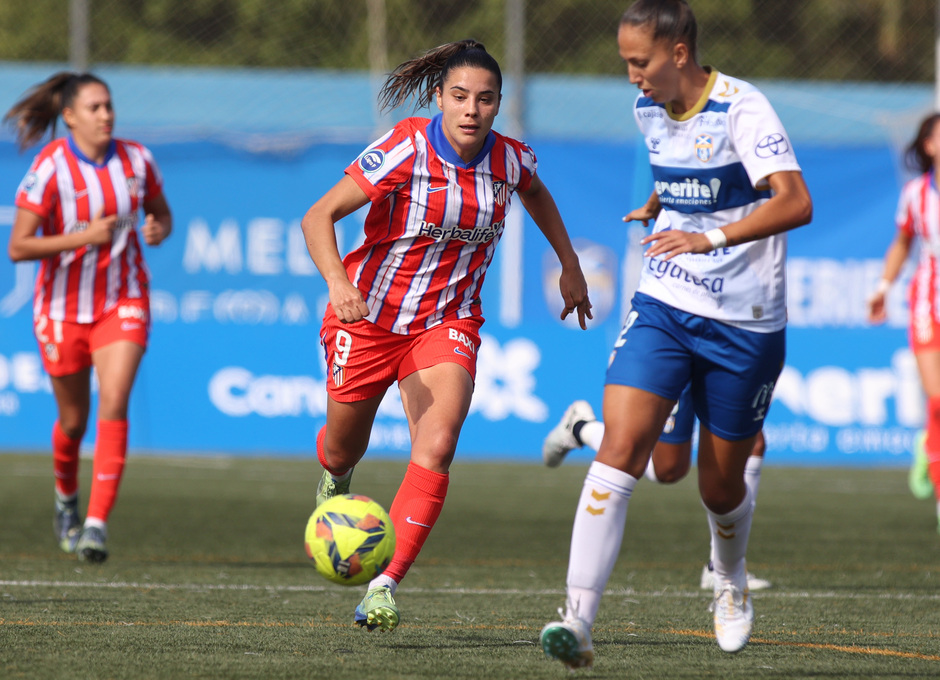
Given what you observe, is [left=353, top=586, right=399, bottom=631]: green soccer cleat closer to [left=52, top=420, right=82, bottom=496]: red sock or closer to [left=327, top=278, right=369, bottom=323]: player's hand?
[left=327, top=278, right=369, bottom=323]: player's hand

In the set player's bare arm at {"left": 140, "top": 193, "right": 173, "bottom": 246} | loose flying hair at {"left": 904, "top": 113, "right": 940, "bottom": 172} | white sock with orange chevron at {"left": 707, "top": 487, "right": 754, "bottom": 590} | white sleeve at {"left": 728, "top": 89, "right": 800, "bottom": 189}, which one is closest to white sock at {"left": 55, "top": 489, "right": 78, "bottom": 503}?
player's bare arm at {"left": 140, "top": 193, "right": 173, "bottom": 246}

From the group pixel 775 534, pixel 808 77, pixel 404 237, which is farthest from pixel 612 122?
pixel 404 237

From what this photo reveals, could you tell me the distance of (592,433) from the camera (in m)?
6.00

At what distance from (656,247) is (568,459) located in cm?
1139

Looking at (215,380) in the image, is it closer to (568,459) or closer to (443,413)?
(568,459)

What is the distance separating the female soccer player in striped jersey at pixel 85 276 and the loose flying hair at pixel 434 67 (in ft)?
7.12

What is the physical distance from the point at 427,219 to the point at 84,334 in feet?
8.95

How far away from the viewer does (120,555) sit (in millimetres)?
6801

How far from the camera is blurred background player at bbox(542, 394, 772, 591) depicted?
203 inches

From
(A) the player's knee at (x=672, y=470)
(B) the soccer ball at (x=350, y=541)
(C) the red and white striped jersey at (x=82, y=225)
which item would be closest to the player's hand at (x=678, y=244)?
(B) the soccer ball at (x=350, y=541)

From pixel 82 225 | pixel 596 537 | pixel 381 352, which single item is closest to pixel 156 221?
pixel 82 225

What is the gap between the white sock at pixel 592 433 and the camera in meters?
5.94

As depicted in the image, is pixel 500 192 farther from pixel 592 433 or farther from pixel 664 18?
pixel 592 433

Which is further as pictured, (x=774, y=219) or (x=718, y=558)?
(x=718, y=558)
